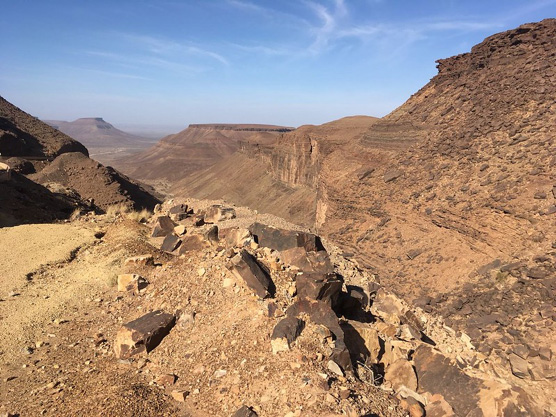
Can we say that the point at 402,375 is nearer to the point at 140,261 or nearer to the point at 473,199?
the point at 140,261

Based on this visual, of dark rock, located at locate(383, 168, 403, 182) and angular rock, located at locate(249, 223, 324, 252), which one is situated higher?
dark rock, located at locate(383, 168, 403, 182)

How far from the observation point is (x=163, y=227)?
10719 millimetres

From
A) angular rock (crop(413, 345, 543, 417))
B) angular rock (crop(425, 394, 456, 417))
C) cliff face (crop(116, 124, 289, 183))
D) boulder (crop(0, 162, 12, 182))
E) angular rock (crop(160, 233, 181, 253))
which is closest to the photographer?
angular rock (crop(425, 394, 456, 417))

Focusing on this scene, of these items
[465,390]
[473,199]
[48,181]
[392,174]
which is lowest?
[465,390]

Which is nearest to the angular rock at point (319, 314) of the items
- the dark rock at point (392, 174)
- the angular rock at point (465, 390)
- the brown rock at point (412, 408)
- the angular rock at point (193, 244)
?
the brown rock at point (412, 408)

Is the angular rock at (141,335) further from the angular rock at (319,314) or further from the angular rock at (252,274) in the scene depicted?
the angular rock at (319,314)

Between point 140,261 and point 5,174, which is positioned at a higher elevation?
point 5,174

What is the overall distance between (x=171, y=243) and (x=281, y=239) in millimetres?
3050

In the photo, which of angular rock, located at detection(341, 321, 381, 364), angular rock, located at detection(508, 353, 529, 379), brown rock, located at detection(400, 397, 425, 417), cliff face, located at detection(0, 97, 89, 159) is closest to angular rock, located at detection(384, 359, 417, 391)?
angular rock, located at detection(341, 321, 381, 364)

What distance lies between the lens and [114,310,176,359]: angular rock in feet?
18.2

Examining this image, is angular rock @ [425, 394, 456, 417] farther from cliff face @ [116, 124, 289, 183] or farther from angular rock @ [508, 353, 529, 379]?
cliff face @ [116, 124, 289, 183]

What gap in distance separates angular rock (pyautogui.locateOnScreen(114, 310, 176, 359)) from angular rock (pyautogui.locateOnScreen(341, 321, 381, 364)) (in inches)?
129

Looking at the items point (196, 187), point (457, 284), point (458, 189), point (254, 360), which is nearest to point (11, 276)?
point (254, 360)

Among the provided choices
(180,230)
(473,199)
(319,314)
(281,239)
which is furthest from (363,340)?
(473,199)
